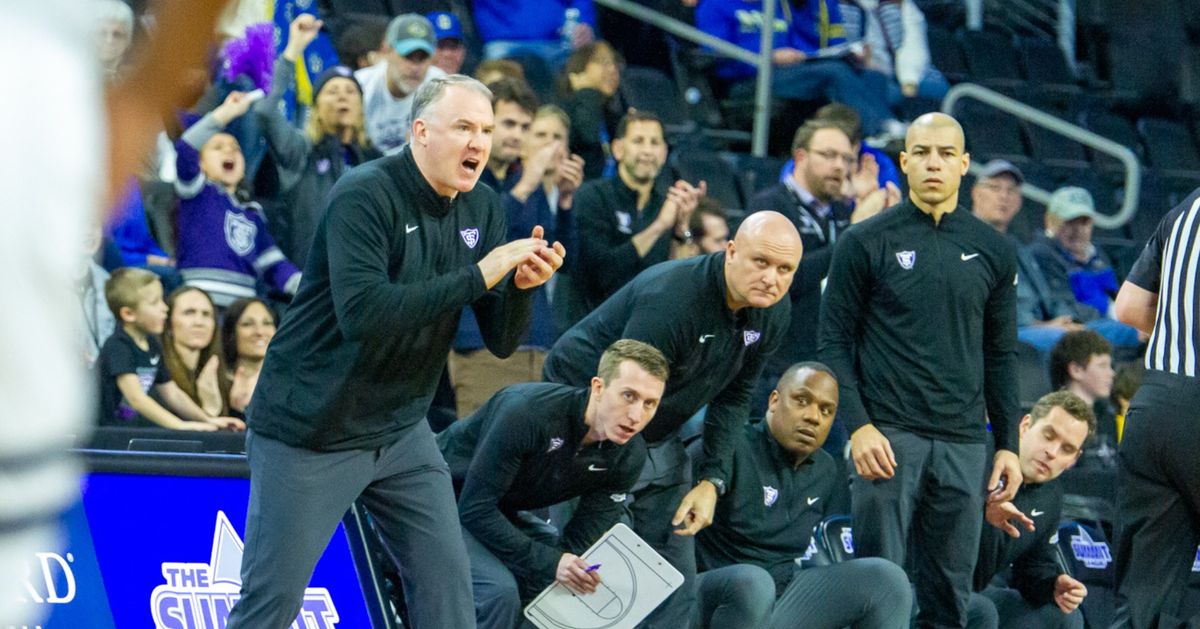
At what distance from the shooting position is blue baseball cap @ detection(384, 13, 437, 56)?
7848mm

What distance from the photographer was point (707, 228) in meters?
7.48

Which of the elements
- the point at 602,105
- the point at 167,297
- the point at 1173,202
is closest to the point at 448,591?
the point at 167,297

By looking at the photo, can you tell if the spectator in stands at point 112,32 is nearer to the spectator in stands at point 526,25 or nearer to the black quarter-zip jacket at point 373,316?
the black quarter-zip jacket at point 373,316

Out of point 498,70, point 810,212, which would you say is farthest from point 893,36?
point 810,212

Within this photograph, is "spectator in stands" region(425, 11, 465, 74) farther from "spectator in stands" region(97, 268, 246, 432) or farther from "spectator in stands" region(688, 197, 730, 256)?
"spectator in stands" region(97, 268, 246, 432)

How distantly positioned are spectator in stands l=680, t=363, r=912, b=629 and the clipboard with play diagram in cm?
49

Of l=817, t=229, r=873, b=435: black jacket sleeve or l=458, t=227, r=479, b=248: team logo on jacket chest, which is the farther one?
l=817, t=229, r=873, b=435: black jacket sleeve

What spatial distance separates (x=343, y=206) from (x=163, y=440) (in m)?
1.61

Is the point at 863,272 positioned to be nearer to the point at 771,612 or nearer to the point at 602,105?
the point at 771,612

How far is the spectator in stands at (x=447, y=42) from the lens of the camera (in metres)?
8.51

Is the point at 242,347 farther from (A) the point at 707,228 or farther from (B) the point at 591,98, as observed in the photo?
(B) the point at 591,98

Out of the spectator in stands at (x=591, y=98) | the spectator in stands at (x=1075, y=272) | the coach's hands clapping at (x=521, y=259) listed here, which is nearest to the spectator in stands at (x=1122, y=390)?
the spectator in stands at (x=1075, y=272)

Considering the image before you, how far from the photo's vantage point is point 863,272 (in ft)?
18.6

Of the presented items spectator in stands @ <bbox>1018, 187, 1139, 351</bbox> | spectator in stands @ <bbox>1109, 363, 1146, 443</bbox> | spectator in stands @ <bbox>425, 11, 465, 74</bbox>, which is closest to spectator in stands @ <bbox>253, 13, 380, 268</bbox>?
spectator in stands @ <bbox>425, 11, 465, 74</bbox>
